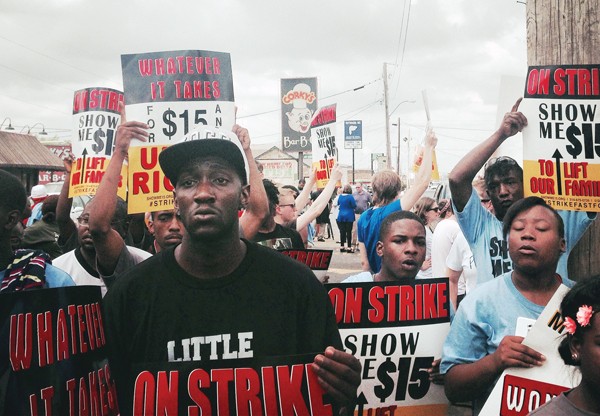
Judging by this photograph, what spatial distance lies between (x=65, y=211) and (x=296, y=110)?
31906 millimetres

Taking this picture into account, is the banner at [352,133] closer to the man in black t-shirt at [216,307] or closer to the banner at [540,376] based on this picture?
the banner at [540,376]

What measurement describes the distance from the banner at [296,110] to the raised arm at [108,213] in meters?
32.4

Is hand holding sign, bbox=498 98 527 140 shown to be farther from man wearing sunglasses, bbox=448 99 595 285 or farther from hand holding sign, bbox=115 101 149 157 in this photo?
hand holding sign, bbox=115 101 149 157

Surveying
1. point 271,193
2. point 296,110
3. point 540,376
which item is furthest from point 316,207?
point 296,110

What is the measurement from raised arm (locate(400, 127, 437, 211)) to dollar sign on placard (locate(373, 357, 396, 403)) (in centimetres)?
216

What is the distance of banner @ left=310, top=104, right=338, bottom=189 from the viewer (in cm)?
825

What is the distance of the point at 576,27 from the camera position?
3.53 m

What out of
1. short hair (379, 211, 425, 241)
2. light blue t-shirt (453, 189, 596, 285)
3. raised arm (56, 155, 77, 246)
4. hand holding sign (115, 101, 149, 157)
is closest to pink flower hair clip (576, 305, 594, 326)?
light blue t-shirt (453, 189, 596, 285)

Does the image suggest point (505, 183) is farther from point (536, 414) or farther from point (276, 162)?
point (276, 162)

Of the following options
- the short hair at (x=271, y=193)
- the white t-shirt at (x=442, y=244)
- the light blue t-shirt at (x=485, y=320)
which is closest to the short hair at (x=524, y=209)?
the light blue t-shirt at (x=485, y=320)

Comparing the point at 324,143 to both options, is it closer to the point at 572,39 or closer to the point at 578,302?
the point at 572,39

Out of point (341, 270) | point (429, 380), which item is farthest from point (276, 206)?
point (341, 270)

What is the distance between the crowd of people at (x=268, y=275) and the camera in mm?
2152

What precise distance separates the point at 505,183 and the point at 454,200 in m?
0.41
